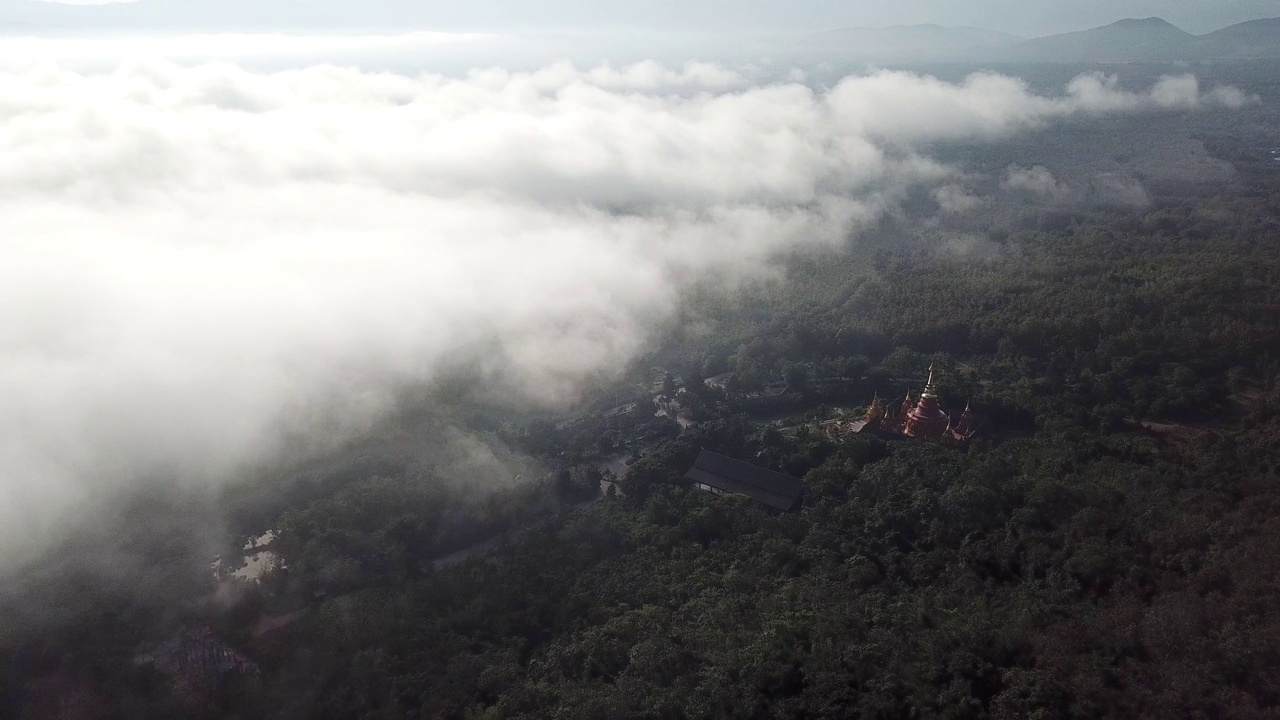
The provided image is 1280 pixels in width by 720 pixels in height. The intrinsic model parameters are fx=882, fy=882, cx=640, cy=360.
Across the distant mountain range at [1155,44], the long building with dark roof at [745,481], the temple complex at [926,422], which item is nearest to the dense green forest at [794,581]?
the long building with dark roof at [745,481]

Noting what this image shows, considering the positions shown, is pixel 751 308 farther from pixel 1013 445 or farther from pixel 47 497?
pixel 47 497

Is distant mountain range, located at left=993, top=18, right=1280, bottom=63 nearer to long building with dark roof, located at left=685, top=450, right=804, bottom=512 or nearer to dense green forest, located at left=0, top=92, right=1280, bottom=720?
dense green forest, located at left=0, top=92, right=1280, bottom=720

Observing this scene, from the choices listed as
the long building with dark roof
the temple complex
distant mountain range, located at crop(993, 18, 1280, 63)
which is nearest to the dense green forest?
the long building with dark roof

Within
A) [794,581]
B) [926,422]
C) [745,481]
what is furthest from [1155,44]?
[794,581]

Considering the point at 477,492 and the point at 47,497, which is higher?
the point at 47,497

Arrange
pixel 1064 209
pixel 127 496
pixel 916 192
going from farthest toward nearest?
1. pixel 916 192
2. pixel 1064 209
3. pixel 127 496

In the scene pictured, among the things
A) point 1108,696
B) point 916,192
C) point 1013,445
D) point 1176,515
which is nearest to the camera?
point 1108,696

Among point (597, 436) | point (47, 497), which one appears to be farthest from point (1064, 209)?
point (47, 497)

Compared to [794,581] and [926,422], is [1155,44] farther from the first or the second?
[794,581]

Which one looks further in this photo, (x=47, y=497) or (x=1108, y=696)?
(x=47, y=497)
